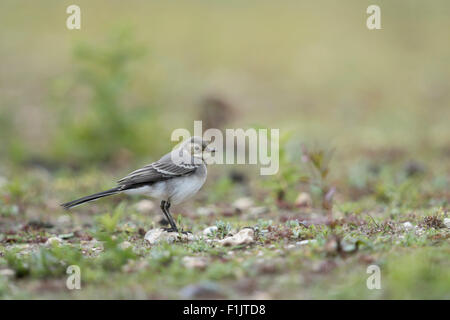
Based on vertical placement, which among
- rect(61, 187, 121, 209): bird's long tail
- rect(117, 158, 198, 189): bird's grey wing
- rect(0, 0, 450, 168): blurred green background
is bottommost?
rect(61, 187, 121, 209): bird's long tail

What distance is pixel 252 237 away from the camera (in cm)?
705

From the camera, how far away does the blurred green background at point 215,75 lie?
494 inches

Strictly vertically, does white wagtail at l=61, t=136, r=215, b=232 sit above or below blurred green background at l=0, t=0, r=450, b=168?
below

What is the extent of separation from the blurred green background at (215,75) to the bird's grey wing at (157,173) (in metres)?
4.01

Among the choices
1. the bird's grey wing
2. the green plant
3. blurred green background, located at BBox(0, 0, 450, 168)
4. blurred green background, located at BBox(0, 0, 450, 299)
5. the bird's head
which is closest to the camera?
blurred green background, located at BBox(0, 0, 450, 299)

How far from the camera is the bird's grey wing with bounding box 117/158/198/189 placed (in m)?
8.12

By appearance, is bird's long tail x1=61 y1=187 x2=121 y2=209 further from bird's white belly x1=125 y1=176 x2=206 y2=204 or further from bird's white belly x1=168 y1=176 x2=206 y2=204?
bird's white belly x1=168 y1=176 x2=206 y2=204

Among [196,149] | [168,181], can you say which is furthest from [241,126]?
[168,181]

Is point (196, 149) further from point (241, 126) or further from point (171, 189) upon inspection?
point (241, 126)

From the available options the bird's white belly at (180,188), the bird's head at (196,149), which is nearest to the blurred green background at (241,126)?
the bird's white belly at (180,188)

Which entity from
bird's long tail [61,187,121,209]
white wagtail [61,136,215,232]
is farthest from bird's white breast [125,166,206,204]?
bird's long tail [61,187,121,209]

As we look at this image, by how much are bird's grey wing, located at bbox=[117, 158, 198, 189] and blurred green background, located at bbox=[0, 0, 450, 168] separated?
401cm

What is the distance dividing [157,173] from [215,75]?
12580 mm
